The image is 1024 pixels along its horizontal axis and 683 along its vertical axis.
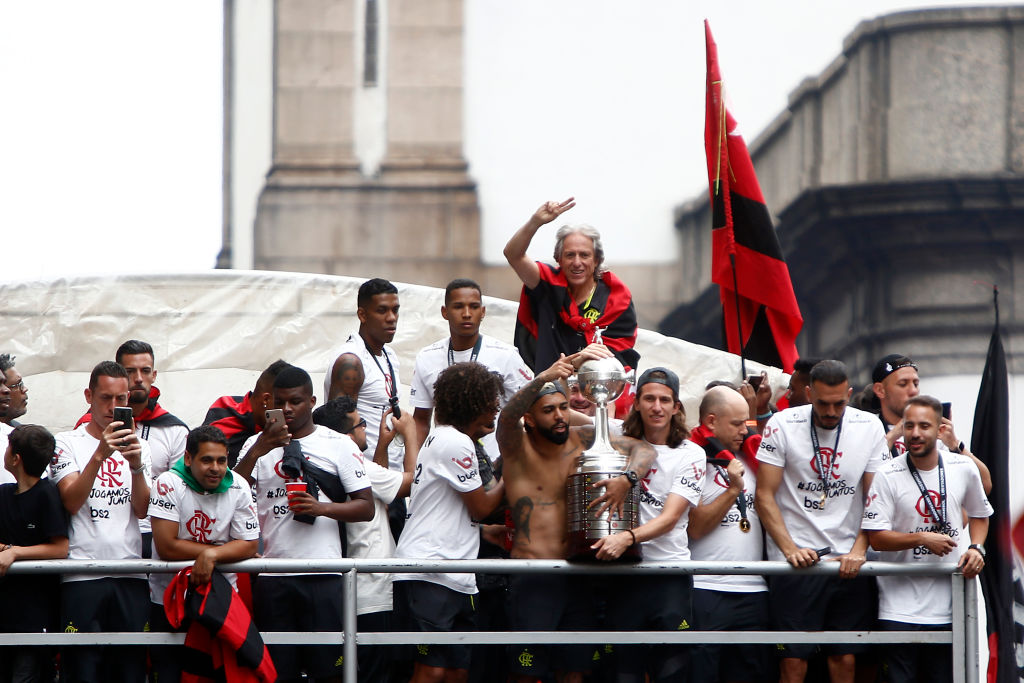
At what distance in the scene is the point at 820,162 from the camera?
2298cm

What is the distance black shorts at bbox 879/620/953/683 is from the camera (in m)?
8.34

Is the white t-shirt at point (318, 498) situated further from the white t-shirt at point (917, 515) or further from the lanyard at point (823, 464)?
the white t-shirt at point (917, 515)

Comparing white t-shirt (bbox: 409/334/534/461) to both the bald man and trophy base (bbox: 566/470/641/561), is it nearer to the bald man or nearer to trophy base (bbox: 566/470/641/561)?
the bald man

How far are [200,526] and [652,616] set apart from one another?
2.13 m

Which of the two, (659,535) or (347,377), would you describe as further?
(347,377)

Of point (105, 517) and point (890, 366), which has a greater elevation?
point (890, 366)

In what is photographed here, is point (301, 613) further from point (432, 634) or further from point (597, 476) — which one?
point (597, 476)

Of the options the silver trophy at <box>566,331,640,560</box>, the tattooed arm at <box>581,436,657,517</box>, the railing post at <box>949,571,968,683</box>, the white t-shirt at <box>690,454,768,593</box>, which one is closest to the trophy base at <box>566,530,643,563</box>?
the silver trophy at <box>566,331,640,560</box>

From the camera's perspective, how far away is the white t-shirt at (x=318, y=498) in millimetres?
8258

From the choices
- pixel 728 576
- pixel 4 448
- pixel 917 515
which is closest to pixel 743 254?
pixel 917 515

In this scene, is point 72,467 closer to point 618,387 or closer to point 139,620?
point 139,620

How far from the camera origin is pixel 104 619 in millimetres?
8125

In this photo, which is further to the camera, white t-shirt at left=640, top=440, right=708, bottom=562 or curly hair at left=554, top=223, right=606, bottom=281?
curly hair at left=554, top=223, right=606, bottom=281

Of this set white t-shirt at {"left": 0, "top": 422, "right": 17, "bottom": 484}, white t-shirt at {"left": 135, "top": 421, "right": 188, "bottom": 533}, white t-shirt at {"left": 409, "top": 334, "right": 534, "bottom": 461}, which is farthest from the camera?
white t-shirt at {"left": 409, "top": 334, "right": 534, "bottom": 461}
